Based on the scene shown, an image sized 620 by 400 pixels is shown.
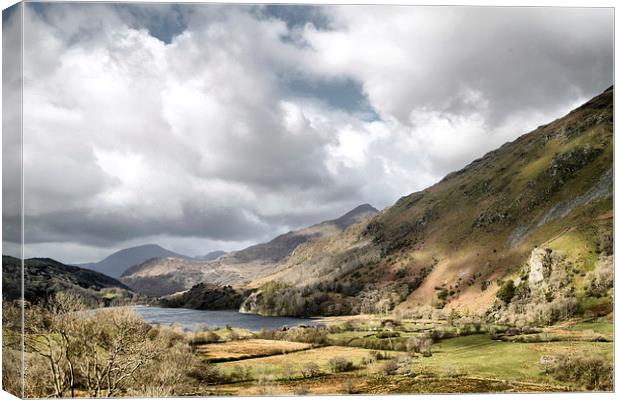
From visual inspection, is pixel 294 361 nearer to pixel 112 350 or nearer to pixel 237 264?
pixel 237 264

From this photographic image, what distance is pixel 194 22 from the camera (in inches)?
790

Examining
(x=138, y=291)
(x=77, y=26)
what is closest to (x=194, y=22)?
(x=77, y=26)

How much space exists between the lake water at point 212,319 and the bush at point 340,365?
323cm

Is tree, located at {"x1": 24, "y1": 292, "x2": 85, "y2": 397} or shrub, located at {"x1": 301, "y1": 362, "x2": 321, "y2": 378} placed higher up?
tree, located at {"x1": 24, "y1": 292, "x2": 85, "y2": 397}

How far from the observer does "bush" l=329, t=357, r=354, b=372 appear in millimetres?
19719

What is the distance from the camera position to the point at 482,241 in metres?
24.2

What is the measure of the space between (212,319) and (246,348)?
2.57 m

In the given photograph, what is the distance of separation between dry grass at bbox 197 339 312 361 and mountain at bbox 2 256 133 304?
13.4 ft

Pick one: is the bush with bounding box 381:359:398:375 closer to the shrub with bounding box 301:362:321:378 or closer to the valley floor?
the valley floor

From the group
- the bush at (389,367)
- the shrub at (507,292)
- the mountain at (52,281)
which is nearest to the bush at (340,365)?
the bush at (389,367)

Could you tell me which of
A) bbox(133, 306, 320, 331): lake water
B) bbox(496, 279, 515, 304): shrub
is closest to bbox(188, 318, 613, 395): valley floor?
bbox(133, 306, 320, 331): lake water

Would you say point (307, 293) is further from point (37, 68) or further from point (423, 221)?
point (37, 68)

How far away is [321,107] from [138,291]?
1056cm

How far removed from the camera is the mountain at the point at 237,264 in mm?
22922
